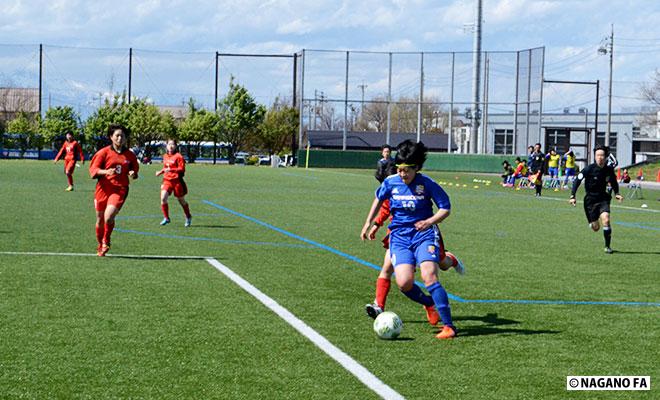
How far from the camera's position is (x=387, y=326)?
773 centimetres

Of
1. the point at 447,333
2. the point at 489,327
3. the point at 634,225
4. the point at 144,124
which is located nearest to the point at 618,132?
the point at 144,124

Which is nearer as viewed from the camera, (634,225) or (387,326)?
(387,326)

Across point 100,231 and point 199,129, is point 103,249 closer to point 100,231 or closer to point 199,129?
point 100,231

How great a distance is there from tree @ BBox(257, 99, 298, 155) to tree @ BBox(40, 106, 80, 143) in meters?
19.2

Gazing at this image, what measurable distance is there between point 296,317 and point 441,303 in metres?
1.48

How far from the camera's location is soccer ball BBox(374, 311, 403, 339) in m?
7.74

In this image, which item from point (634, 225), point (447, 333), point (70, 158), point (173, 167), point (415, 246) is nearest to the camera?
point (447, 333)

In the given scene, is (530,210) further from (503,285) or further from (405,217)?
(405,217)

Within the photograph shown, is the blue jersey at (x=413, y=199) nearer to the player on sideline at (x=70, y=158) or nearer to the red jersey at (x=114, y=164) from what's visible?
the red jersey at (x=114, y=164)

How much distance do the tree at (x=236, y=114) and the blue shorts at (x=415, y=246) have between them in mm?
88246

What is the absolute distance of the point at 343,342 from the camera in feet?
25.1

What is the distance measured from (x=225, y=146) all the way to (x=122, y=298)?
90.2 m

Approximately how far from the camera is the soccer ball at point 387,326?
774cm

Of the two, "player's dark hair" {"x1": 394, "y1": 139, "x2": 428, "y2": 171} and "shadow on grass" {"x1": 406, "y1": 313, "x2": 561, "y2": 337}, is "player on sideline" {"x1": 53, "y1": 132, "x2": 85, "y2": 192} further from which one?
"player's dark hair" {"x1": 394, "y1": 139, "x2": 428, "y2": 171}
